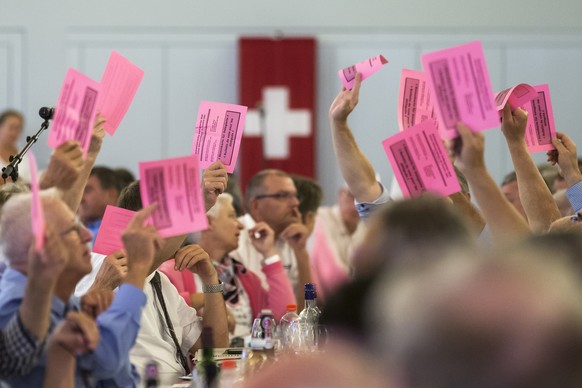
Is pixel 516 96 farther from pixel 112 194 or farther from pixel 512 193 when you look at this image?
pixel 112 194

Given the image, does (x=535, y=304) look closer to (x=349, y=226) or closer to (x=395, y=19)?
(x=349, y=226)

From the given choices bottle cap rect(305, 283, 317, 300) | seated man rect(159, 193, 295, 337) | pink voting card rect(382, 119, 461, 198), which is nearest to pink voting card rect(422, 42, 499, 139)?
pink voting card rect(382, 119, 461, 198)

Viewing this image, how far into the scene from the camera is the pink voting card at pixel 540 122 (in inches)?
142

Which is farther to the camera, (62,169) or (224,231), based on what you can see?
(224,231)

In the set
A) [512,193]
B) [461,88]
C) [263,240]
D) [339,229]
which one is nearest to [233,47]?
[339,229]

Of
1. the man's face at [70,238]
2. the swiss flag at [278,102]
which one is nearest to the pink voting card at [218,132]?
the man's face at [70,238]

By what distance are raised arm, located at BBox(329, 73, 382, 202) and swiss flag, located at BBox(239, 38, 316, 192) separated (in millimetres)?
5184

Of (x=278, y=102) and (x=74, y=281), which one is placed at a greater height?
(x=278, y=102)

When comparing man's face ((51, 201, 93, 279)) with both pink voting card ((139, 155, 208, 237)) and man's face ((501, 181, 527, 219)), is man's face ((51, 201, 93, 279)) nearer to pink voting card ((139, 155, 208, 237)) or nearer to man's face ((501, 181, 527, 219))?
pink voting card ((139, 155, 208, 237))

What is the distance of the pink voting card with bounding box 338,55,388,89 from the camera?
11.0 ft

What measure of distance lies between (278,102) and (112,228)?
19.0ft

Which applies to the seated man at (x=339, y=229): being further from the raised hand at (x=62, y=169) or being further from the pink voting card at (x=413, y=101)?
the raised hand at (x=62, y=169)

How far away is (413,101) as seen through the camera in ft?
11.3

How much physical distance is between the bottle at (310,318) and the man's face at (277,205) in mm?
1397
